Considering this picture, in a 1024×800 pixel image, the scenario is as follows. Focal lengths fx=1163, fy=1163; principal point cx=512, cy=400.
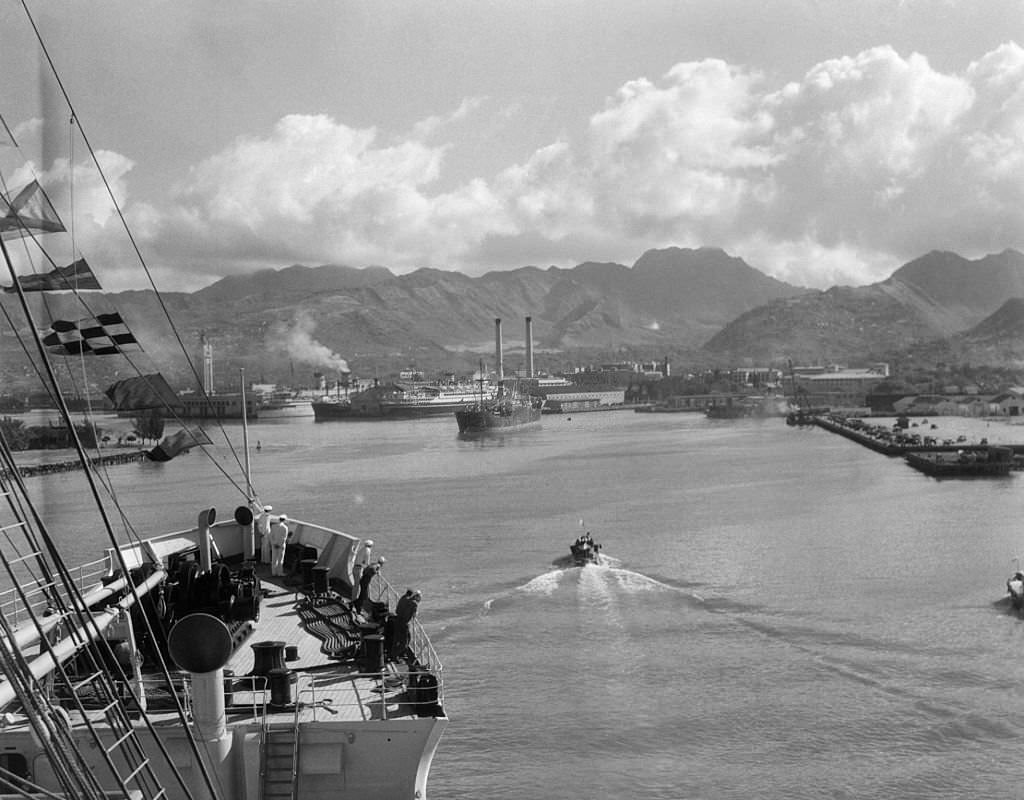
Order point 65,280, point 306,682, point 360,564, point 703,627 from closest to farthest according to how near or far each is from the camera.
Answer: point 306,682, point 65,280, point 360,564, point 703,627

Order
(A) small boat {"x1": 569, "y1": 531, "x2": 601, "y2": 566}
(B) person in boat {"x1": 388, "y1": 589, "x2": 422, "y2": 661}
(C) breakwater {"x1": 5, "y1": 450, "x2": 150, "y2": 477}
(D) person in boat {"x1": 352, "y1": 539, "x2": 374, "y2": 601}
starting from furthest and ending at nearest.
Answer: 1. (C) breakwater {"x1": 5, "y1": 450, "x2": 150, "y2": 477}
2. (A) small boat {"x1": 569, "y1": 531, "x2": 601, "y2": 566}
3. (D) person in boat {"x1": 352, "y1": 539, "x2": 374, "y2": 601}
4. (B) person in boat {"x1": 388, "y1": 589, "x2": 422, "y2": 661}

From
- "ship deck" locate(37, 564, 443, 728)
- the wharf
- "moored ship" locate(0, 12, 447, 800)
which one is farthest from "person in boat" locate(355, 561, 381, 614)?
the wharf

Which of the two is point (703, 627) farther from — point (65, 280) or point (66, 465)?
point (66, 465)

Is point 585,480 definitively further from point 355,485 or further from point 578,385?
point 578,385

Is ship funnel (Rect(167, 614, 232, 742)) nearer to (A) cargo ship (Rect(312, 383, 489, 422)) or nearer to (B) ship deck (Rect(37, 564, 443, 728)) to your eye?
(B) ship deck (Rect(37, 564, 443, 728))

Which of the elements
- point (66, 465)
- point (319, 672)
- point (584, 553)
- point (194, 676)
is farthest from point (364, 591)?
point (66, 465)

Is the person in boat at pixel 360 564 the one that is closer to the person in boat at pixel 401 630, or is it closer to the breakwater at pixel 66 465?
the person in boat at pixel 401 630
